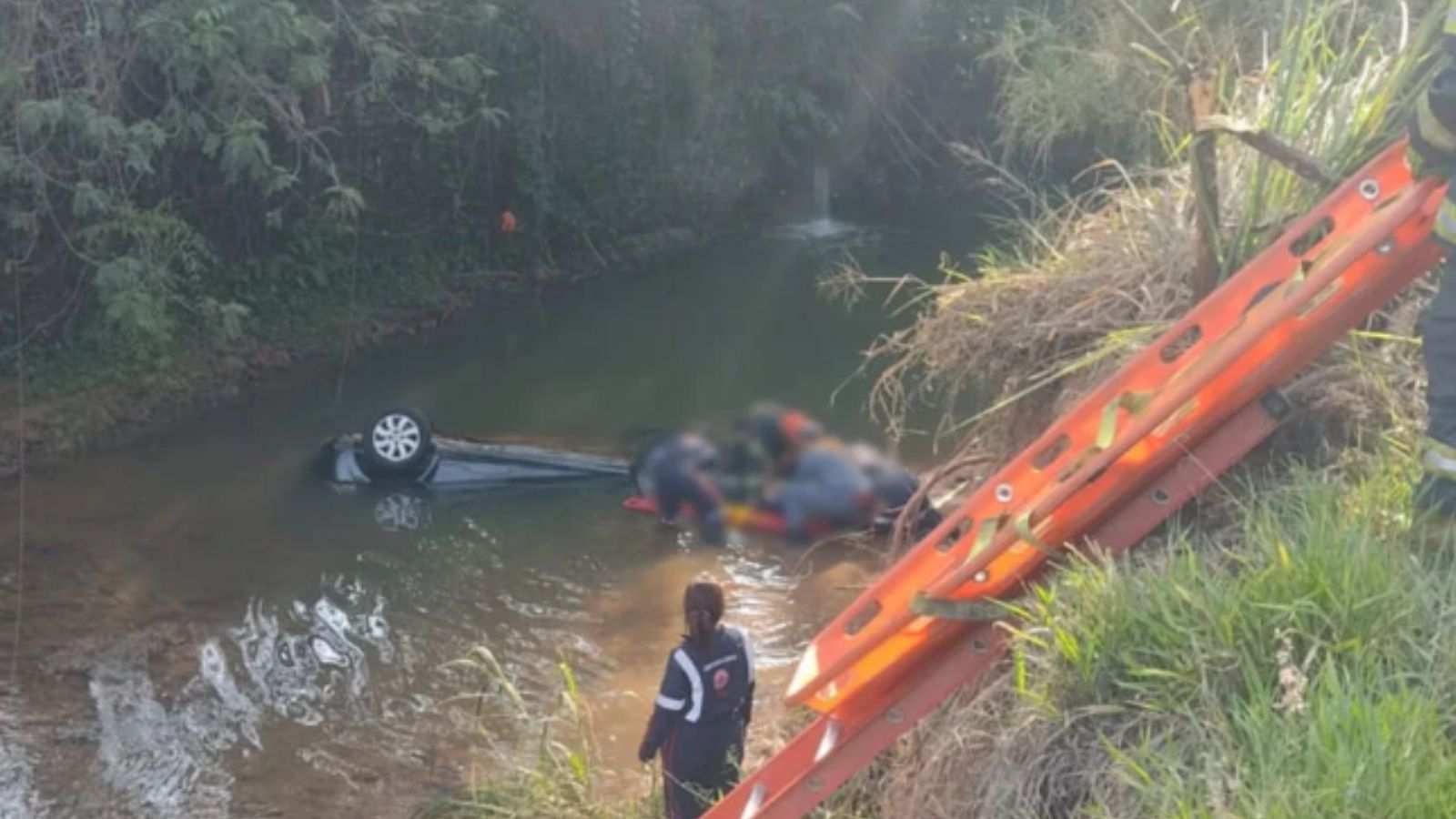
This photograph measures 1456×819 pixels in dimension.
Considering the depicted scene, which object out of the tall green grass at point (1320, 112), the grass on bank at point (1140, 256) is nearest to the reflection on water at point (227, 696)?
the grass on bank at point (1140, 256)

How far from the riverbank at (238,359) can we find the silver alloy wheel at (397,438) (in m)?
3.04

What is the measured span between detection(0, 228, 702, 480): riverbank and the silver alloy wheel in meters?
3.04

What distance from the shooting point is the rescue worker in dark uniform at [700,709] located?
6535mm

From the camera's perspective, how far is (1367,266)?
15.1 ft

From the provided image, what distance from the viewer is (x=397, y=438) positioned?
44.1ft

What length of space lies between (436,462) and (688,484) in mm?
2014

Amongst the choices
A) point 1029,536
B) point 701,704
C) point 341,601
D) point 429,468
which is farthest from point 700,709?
point 429,468

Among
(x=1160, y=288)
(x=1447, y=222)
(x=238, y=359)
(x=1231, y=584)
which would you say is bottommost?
(x=238, y=359)

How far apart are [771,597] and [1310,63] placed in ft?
20.6

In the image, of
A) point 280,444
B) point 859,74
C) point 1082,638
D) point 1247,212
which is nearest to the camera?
point 1082,638

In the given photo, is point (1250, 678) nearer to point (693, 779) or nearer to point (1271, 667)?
point (1271, 667)

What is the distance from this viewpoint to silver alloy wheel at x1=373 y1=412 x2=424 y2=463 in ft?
Result: 43.9

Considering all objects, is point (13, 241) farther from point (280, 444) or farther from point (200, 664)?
point (200, 664)

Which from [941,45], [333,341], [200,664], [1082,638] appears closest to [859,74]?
[941,45]
